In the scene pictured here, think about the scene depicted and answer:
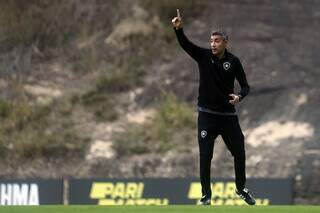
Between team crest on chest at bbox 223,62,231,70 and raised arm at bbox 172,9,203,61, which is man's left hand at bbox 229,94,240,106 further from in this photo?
raised arm at bbox 172,9,203,61

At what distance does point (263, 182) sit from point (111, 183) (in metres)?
2.81

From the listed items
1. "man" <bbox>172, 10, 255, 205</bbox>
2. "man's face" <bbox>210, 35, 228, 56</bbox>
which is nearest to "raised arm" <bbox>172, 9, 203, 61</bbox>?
"man" <bbox>172, 10, 255, 205</bbox>

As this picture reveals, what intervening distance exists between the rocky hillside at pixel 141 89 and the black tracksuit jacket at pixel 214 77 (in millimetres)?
8361

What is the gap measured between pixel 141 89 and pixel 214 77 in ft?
36.1

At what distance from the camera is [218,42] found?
390 inches

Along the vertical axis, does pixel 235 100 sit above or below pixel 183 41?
below

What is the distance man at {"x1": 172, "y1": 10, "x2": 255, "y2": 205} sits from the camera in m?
9.90

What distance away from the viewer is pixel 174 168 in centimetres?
1906

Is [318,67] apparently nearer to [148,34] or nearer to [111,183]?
[148,34]

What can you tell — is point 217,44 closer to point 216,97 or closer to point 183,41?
point 183,41
